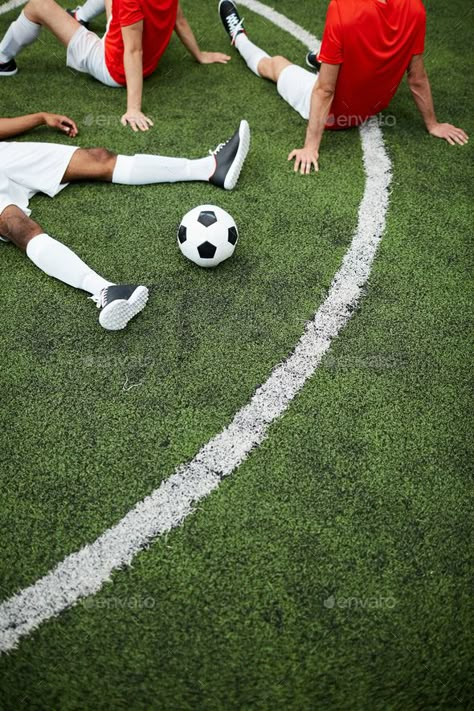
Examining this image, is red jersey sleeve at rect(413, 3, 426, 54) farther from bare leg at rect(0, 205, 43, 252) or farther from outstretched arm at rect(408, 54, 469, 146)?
bare leg at rect(0, 205, 43, 252)

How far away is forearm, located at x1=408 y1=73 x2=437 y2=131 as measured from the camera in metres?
4.18

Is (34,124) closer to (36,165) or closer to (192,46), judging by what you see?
(36,165)

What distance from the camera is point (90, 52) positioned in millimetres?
4832

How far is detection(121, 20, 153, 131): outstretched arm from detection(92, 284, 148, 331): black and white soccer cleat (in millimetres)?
1881

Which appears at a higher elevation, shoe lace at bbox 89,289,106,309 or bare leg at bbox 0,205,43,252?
bare leg at bbox 0,205,43,252

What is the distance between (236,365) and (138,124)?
245 centimetres

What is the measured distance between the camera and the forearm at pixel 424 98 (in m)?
4.18

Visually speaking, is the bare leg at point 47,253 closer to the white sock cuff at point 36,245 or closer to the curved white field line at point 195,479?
the white sock cuff at point 36,245

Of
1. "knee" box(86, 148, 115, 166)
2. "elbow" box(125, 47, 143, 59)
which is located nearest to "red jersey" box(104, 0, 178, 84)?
"elbow" box(125, 47, 143, 59)

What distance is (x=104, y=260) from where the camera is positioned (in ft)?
11.7

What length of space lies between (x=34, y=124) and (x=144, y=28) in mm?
1168
